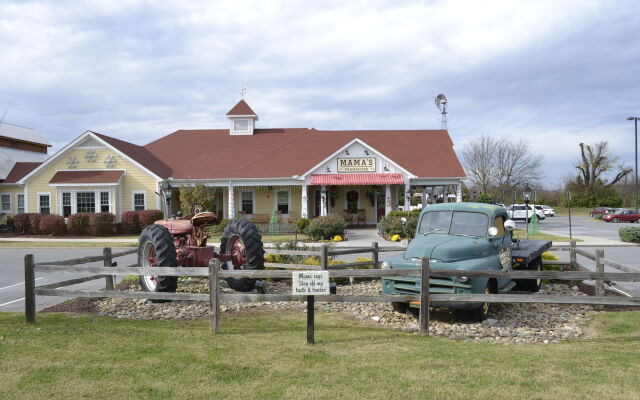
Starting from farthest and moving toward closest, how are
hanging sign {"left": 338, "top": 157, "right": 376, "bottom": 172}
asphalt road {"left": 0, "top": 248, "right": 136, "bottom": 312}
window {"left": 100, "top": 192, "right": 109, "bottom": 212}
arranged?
hanging sign {"left": 338, "top": 157, "right": 376, "bottom": 172}, window {"left": 100, "top": 192, "right": 109, "bottom": 212}, asphalt road {"left": 0, "top": 248, "right": 136, "bottom": 312}

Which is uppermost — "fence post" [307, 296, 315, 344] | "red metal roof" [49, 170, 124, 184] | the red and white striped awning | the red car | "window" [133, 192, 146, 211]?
"red metal roof" [49, 170, 124, 184]

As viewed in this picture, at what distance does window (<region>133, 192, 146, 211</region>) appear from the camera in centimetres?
3041

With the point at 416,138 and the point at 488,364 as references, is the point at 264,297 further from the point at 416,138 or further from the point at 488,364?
the point at 416,138

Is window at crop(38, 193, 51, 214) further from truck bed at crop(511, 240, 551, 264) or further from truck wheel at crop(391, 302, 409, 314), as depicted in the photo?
truck bed at crop(511, 240, 551, 264)

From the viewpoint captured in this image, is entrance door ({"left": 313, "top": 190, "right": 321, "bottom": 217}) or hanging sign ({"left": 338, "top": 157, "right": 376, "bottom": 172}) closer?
hanging sign ({"left": 338, "top": 157, "right": 376, "bottom": 172})

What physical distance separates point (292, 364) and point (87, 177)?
28.1 metres

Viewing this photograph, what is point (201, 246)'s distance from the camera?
10297mm

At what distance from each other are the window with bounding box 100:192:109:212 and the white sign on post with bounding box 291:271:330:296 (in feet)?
87.1

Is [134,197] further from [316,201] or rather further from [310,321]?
[310,321]

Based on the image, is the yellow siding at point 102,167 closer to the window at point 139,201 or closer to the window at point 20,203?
the window at point 139,201

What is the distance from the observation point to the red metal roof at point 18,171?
3334 cm

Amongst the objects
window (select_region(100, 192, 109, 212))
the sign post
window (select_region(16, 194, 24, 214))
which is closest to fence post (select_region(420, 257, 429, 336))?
the sign post

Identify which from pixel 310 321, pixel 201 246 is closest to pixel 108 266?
pixel 201 246

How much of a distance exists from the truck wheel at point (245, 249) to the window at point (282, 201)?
22157 millimetres
